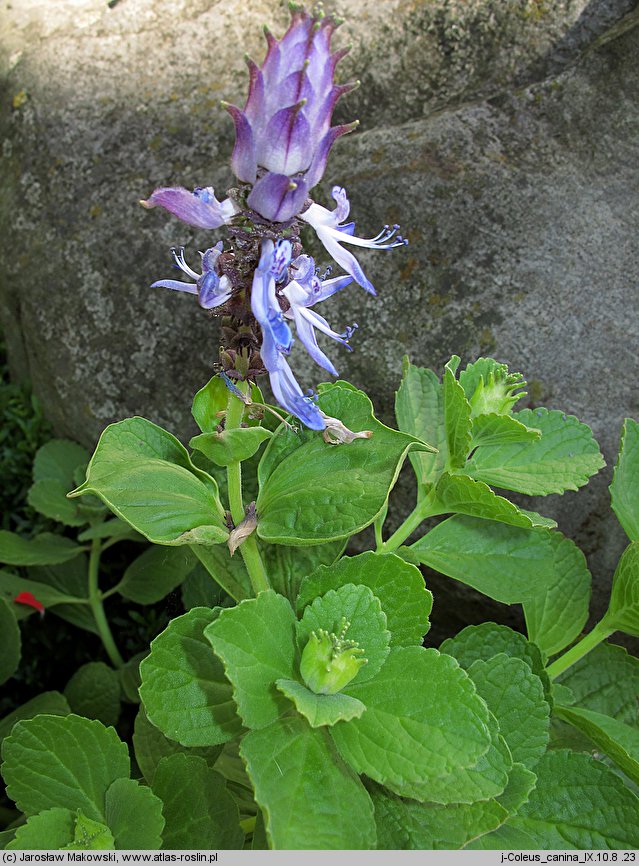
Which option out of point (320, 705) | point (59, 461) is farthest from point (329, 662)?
point (59, 461)

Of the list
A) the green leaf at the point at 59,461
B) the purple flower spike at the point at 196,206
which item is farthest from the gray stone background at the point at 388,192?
the purple flower spike at the point at 196,206

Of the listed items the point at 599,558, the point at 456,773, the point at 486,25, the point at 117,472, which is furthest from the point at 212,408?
the point at 486,25

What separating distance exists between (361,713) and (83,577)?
Result: 134 cm

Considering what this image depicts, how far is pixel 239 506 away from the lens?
1241 mm

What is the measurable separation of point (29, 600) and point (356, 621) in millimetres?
1202

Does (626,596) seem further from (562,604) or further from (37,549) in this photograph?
(37,549)

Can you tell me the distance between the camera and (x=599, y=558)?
182 cm

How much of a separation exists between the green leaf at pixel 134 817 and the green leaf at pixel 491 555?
0.63m

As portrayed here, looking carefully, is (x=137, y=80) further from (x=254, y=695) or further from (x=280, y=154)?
(x=254, y=695)

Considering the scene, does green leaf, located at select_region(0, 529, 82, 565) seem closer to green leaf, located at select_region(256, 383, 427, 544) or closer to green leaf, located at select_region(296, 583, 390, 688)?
green leaf, located at select_region(256, 383, 427, 544)

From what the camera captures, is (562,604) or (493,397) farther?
(562,604)

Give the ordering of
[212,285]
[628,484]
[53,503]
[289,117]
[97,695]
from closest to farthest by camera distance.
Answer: [289,117]
[212,285]
[628,484]
[97,695]
[53,503]

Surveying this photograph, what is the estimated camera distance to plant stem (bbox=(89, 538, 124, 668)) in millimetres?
2107

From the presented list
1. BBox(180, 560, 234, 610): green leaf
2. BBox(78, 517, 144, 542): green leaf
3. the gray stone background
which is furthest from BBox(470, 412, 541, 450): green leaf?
BBox(78, 517, 144, 542): green leaf
